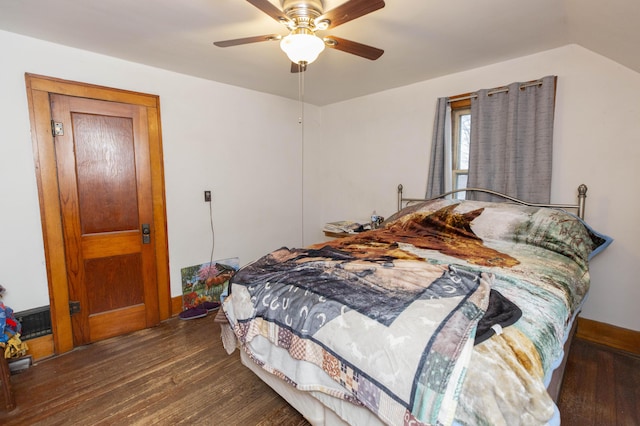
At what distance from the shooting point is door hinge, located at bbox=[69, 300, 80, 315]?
237cm

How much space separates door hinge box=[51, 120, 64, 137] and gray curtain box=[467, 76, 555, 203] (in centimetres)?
345

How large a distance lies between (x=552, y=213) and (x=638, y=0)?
1.28 metres

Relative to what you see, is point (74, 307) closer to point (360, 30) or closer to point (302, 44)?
point (302, 44)

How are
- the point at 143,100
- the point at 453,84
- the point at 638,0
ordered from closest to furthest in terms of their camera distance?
the point at 638,0 < the point at 143,100 < the point at 453,84

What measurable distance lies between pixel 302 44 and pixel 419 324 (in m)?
1.46

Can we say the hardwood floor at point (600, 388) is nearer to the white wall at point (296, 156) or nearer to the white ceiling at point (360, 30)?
the white wall at point (296, 156)

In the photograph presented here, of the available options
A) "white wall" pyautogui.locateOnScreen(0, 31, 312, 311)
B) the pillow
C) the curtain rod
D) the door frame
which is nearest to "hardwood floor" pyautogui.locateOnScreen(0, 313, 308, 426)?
the door frame

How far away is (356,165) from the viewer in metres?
3.83

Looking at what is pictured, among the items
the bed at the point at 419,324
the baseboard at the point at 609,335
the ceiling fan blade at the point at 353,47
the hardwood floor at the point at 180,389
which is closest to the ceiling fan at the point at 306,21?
the ceiling fan blade at the point at 353,47

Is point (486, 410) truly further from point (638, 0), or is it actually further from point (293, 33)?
point (638, 0)

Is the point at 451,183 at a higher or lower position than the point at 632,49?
lower

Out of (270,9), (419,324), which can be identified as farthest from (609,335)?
(270,9)

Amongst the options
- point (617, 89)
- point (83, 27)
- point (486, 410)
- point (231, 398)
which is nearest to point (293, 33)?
point (83, 27)

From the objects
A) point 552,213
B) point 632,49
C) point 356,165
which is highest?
point 632,49
